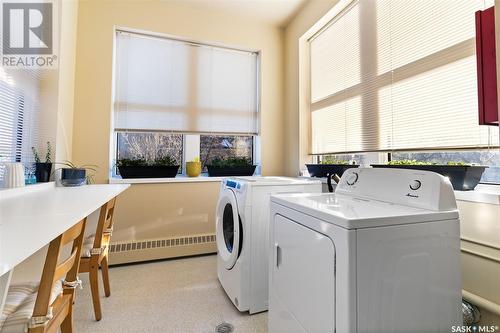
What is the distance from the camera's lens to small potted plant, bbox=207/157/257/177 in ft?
9.42

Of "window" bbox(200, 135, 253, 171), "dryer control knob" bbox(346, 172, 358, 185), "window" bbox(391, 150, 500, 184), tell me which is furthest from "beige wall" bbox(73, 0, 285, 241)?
"window" bbox(391, 150, 500, 184)

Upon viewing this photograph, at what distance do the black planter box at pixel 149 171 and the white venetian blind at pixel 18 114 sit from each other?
0.74 m

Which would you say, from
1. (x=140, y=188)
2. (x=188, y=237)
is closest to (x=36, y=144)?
(x=140, y=188)

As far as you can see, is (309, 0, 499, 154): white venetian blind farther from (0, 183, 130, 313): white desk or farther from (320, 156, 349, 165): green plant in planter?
(0, 183, 130, 313): white desk

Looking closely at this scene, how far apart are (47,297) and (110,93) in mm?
2122

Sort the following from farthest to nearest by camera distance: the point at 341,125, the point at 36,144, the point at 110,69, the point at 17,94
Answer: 1. the point at 110,69
2. the point at 341,125
3. the point at 36,144
4. the point at 17,94

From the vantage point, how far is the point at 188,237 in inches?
104

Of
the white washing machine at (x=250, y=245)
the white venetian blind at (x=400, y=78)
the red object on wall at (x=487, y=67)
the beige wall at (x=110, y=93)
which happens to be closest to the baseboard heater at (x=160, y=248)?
the beige wall at (x=110, y=93)

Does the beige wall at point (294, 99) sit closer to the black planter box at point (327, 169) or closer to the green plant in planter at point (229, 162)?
the black planter box at point (327, 169)

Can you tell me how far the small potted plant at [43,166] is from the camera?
189cm

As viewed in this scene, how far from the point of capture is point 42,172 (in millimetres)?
1903

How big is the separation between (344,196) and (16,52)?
102 inches

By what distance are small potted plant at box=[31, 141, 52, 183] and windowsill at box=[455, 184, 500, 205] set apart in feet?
9.24

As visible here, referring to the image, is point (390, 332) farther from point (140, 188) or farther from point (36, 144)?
point (36, 144)
